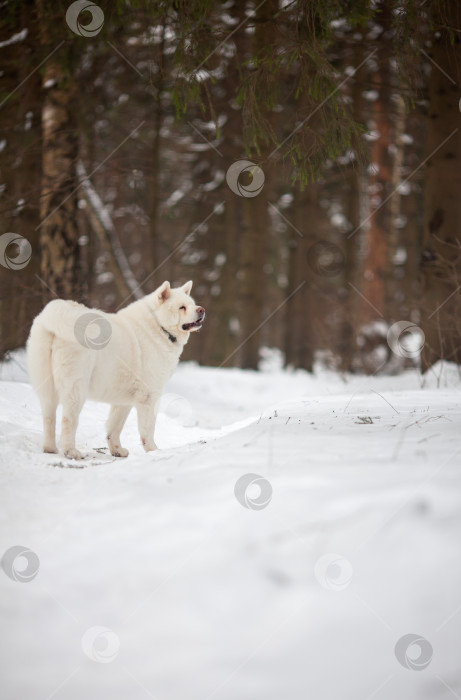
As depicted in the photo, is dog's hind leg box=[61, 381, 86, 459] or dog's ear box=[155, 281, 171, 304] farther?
dog's ear box=[155, 281, 171, 304]

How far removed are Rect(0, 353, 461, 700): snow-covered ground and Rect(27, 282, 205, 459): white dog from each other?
1470 millimetres

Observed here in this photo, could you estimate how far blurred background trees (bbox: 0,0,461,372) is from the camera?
19.0 ft

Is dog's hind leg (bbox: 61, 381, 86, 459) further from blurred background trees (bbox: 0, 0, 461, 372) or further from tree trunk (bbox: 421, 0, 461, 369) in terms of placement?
tree trunk (bbox: 421, 0, 461, 369)

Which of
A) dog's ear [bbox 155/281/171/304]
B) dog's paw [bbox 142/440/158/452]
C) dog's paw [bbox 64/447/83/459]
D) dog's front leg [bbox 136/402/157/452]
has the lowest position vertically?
dog's paw [bbox 64/447/83/459]

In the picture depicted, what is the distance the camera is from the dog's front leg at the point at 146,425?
17.5ft

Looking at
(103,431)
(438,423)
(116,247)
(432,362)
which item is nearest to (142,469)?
(438,423)

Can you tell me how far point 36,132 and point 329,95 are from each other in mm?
6916

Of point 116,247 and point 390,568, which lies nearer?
point 390,568

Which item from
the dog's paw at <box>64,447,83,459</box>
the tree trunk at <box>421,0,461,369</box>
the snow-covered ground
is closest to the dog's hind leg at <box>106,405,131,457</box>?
the dog's paw at <box>64,447,83,459</box>

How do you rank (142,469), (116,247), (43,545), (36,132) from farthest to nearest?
(116,247), (36,132), (142,469), (43,545)

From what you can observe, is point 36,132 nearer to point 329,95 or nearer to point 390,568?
point 329,95

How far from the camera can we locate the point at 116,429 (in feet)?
18.0

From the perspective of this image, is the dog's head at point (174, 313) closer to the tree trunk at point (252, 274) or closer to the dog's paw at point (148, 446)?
the dog's paw at point (148, 446)

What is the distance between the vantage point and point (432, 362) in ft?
27.2
